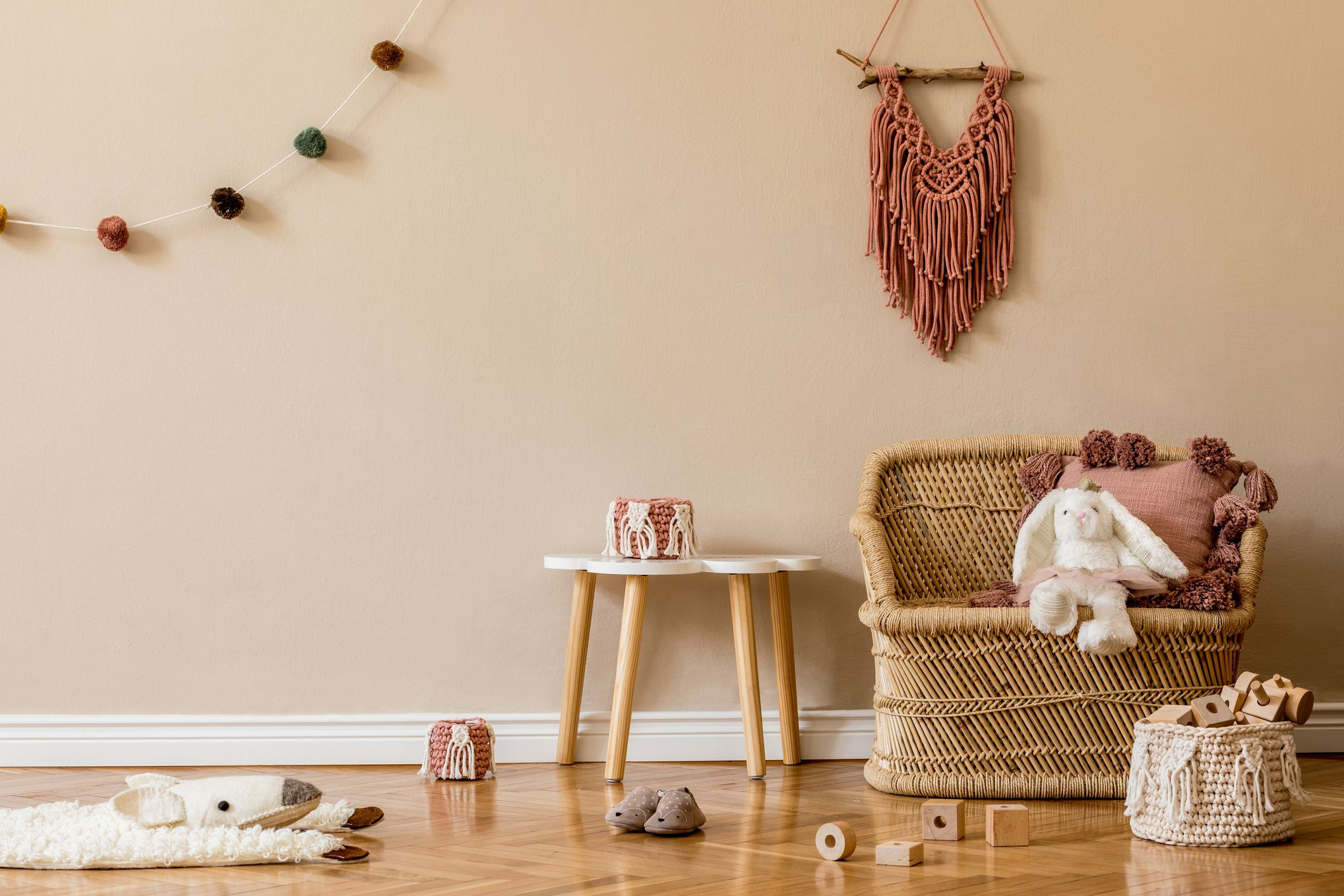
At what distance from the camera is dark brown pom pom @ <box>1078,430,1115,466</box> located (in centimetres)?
251

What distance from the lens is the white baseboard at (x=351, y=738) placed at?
262 cm

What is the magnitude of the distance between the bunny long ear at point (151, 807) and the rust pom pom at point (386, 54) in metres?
1.55

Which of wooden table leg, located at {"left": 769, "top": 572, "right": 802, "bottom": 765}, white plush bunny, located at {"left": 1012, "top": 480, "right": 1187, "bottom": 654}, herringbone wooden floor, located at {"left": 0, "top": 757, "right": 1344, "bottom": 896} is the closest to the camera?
herringbone wooden floor, located at {"left": 0, "top": 757, "right": 1344, "bottom": 896}

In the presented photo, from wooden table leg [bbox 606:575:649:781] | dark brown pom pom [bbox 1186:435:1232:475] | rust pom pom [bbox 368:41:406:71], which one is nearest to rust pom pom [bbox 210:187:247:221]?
rust pom pom [bbox 368:41:406:71]

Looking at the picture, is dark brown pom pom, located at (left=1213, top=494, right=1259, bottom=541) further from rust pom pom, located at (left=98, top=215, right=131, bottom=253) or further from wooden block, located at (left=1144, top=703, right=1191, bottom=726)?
rust pom pom, located at (left=98, top=215, right=131, bottom=253)

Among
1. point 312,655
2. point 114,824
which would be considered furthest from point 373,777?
point 114,824

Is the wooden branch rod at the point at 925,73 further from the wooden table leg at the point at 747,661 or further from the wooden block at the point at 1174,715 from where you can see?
the wooden block at the point at 1174,715

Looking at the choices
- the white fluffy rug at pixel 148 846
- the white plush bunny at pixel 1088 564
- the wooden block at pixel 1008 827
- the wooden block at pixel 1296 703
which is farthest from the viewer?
the white plush bunny at pixel 1088 564

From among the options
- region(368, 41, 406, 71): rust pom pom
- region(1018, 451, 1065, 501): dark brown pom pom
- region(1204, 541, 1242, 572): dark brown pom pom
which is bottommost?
region(1204, 541, 1242, 572): dark brown pom pom

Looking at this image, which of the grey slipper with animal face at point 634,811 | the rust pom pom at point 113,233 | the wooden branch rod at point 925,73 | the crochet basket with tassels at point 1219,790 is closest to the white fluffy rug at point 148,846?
the grey slipper with animal face at point 634,811

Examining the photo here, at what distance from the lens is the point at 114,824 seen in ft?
5.86

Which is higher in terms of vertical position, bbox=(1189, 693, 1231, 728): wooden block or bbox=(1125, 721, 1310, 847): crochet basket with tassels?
bbox=(1189, 693, 1231, 728): wooden block

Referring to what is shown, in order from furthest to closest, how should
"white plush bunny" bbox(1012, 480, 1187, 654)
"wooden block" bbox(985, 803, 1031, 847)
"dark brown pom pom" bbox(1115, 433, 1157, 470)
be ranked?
"dark brown pom pom" bbox(1115, 433, 1157, 470) < "white plush bunny" bbox(1012, 480, 1187, 654) < "wooden block" bbox(985, 803, 1031, 847)

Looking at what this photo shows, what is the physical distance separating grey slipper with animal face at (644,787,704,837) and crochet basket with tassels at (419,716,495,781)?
62 cm
